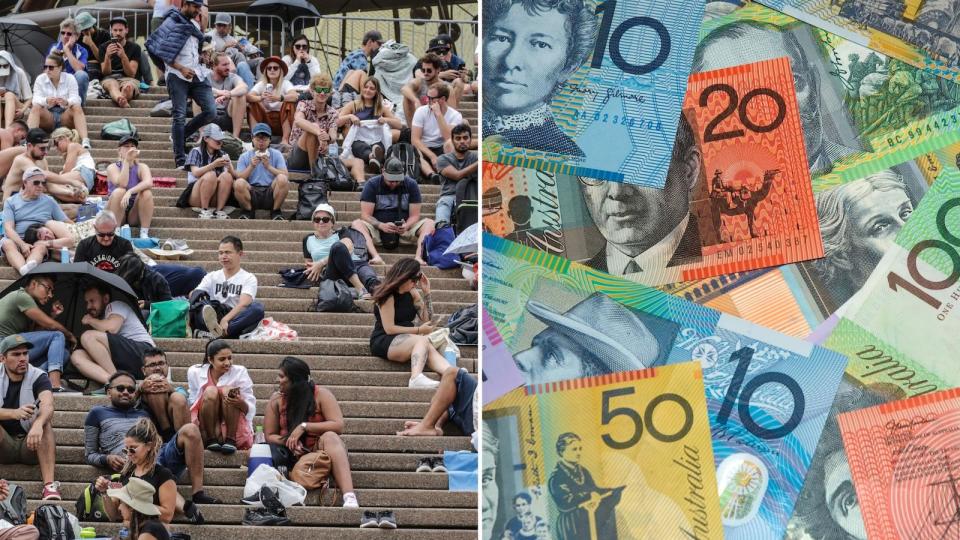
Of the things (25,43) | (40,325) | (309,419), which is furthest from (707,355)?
(25,43)

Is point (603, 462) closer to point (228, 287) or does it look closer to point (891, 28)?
point (891, 28)

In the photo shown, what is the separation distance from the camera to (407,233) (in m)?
13.3

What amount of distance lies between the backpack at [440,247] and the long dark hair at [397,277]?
1820 millimetres

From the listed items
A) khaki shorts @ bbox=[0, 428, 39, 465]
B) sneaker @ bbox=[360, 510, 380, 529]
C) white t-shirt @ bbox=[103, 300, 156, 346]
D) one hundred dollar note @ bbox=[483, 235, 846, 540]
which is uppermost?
one hundred dollar note @ bbox=[483, 235, 846, 540]

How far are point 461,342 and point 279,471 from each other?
2206 millimetres

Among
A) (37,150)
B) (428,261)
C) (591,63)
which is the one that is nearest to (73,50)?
(37,150)

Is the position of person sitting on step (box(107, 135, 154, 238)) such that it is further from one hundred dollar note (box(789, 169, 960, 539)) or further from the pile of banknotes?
one hundred dollar note (box(789, 169, 960, 539))

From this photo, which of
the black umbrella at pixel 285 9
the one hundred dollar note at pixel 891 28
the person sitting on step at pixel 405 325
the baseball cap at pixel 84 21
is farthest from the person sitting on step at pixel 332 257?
the one hundred dollar note at pixel 891 28

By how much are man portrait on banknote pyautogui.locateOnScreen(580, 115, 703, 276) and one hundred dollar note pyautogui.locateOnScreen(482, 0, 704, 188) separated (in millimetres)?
33

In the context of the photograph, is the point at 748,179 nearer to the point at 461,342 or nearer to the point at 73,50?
the point at 461,342

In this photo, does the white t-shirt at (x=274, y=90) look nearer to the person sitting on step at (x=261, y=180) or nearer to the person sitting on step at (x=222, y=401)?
the person sitting on step at (x=261, y=180)

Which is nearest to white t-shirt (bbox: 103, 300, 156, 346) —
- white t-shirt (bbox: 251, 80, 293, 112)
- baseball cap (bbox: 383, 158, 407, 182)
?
baseball cap (bbox: 383, 158, 407, 182)

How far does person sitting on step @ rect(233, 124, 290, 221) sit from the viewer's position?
14.0m

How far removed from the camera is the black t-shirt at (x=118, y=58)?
58.2ft
